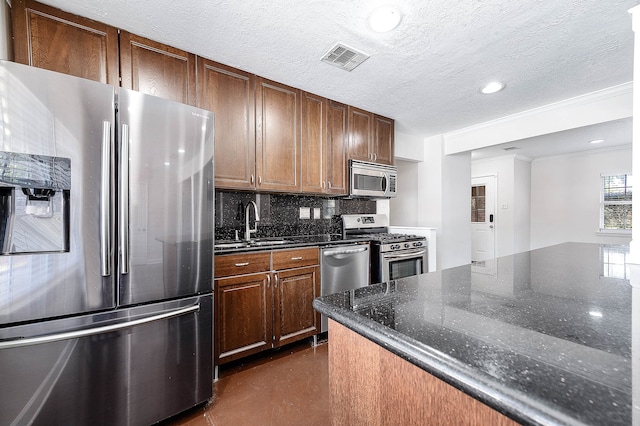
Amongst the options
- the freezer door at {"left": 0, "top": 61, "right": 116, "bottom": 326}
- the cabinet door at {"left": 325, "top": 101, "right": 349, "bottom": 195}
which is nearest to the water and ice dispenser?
the freezer door at {"left": 0, "top": 61, "right": 116, "bottom": 326}

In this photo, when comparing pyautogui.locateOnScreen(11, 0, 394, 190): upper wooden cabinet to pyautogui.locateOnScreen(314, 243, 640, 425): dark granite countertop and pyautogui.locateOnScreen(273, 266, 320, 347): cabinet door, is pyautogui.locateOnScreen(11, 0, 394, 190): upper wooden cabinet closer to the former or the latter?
pyautogui.locateOnScreen(273, 266, 320, 347): cabinet door

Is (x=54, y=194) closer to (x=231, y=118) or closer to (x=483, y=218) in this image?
(x=231, y=118)

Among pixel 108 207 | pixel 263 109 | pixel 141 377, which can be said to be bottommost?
pixel 141 377

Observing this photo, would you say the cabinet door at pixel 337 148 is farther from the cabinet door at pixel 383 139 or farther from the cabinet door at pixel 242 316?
the cabinet door at pixel 242 316

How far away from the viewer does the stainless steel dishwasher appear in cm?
255

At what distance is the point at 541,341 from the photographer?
498 millimetres

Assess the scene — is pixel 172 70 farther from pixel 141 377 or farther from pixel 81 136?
pixel 141 377

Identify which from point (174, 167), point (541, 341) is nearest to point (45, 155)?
point (174, 167)

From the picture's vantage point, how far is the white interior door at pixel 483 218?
5.77 m

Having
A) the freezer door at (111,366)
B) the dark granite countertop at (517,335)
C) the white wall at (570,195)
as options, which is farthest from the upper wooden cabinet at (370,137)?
the white wall at (570,195)

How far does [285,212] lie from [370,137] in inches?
52.4

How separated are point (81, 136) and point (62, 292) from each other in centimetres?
72

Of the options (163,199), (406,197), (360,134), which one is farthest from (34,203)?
(406,197)

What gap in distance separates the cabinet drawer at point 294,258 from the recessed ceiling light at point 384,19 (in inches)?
66.7
